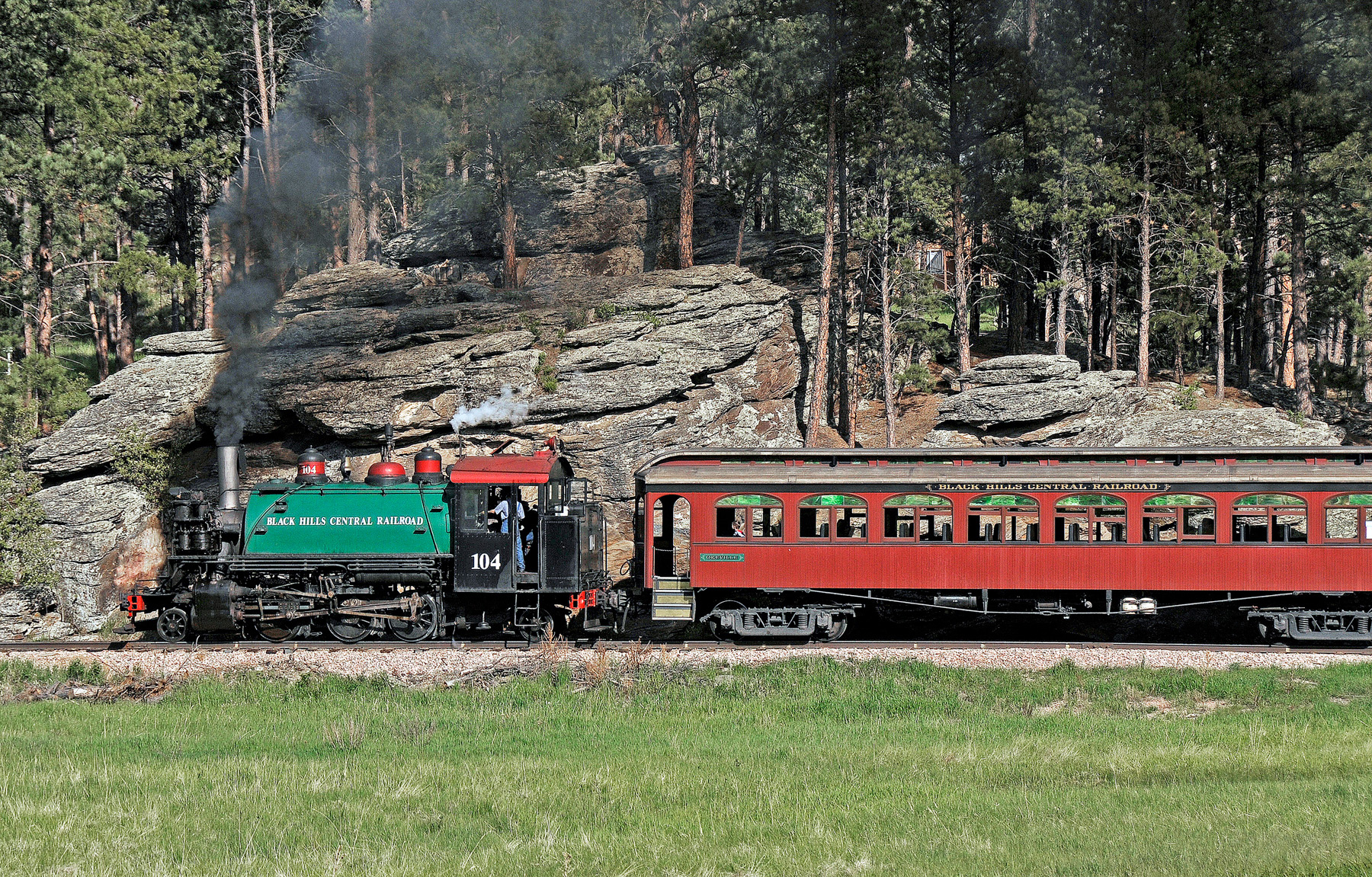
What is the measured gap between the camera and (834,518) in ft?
65.0

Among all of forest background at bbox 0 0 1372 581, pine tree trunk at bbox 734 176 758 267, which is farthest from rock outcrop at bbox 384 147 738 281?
pine tree trunk at bbox 734 176 758 267

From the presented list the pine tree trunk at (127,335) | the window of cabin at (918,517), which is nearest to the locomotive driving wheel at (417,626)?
the window of cabin at (918,517)

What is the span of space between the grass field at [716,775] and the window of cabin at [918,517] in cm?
284

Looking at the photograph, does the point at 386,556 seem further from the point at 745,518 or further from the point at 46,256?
the point at 46,256

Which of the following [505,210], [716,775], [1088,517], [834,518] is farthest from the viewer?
[505,210]

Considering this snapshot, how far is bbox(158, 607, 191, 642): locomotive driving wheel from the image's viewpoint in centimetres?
2036

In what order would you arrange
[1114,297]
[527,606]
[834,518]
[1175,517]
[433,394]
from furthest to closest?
[1114,297] → [433,394] → [527,606] → [834,518] → [1175,517]

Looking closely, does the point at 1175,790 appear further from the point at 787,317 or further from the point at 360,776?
the point at 787,317

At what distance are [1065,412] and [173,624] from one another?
1034 inches

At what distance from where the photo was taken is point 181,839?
10.3 meters

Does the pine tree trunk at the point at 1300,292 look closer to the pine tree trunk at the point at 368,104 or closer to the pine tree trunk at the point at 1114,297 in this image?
the pine tree trunk at the point at 1114,297

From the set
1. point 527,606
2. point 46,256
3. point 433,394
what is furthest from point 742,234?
point 527,606

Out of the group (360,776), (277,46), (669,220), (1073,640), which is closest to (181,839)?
(360,776)

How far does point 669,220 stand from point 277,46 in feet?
54.6
